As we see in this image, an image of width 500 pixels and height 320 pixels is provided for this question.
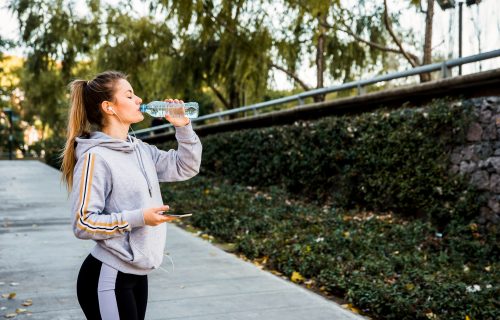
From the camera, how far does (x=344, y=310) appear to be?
194 inches

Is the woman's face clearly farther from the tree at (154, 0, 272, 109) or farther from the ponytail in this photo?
the tree at (154, 0, 272, 109)

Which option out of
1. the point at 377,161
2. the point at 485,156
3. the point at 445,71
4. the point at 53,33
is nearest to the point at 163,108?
the point at 485,156

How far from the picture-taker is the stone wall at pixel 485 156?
286 inches

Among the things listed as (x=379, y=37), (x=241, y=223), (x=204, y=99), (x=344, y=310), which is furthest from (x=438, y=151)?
(x=204, y=99)

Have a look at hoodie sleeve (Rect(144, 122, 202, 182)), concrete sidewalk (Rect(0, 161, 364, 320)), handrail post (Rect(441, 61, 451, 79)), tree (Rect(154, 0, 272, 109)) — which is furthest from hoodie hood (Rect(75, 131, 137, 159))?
tree (Rect(154, 0, 272, 109))

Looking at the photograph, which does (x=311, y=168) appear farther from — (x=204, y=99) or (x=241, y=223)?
(x=204, y=99)

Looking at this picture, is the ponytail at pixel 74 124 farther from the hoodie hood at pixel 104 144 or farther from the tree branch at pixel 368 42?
the tree branch at pixel 368 42

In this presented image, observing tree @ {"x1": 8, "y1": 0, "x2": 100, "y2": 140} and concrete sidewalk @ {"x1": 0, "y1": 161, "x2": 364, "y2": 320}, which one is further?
tree @ {"x1": 8, "y1": 0, "x2": 100, "y2": 140}

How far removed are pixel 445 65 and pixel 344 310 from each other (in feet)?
14.5

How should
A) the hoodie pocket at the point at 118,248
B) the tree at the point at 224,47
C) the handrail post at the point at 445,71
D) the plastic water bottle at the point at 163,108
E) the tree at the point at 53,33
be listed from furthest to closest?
the tree at the point at 53,33, the tree at the point at 224,47, the handrail post at the point at 445,71, the plastic water bottle at the point at 163,108, the hoodie pocket at the point at 118,248

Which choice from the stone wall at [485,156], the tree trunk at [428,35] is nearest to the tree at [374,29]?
the tree trunk at [428,35]

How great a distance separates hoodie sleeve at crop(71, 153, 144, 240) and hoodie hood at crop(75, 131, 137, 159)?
0.23 ft

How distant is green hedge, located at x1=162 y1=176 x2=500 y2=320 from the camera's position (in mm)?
4844

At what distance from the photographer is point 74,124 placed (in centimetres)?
267
